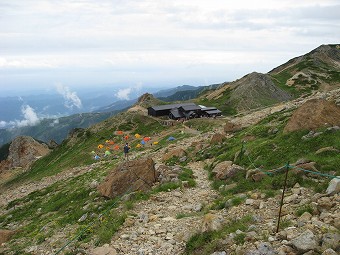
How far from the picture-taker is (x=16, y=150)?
332 feet

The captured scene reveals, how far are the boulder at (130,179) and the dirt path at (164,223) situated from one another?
2.75m

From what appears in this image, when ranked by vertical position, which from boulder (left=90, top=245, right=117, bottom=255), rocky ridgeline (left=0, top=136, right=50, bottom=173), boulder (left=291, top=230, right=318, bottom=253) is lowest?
rocky ridgeline (left=0, top=136, right=50, bottom=173)

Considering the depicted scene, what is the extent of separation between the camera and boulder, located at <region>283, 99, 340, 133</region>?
23.8m

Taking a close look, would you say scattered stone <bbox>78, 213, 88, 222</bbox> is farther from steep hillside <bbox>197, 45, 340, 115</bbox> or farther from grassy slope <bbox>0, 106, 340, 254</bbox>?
A: steep hillside <bbox>197, 45, 340, 115</bbox>

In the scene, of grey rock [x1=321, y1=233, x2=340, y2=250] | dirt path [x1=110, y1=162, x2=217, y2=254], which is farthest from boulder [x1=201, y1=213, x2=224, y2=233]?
grey rock [x1=321, y1=233, x2=340, y2=250]

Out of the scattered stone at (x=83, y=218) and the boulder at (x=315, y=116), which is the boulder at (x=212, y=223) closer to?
the scattered stone at (x=83, y=218)

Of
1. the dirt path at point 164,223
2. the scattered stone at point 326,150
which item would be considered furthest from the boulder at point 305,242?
the scattered stone at point 326,150

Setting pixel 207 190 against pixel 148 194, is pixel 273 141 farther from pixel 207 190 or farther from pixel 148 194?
pixel 148 194

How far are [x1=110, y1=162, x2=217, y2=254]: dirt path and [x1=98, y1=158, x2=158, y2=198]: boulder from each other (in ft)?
9.04

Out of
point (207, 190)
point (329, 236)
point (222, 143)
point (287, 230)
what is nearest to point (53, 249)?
point (207, 190)

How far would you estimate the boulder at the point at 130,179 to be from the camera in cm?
2297

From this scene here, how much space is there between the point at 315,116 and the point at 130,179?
47.4ft

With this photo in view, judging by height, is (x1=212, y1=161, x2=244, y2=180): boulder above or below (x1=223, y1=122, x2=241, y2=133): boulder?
below

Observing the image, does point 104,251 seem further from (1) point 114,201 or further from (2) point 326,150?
(2) point 326,150
